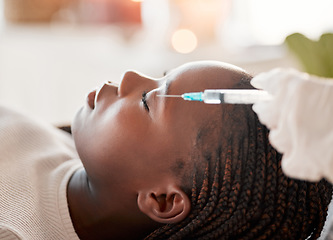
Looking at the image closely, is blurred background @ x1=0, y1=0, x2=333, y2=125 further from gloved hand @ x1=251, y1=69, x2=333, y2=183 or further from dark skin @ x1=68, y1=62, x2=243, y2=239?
gloved hand @ x1=251, y1=69, x2=333, y2=183

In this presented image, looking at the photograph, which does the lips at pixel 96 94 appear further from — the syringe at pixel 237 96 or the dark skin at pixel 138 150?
the syringe at pixel 237 96

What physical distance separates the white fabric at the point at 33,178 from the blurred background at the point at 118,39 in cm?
158

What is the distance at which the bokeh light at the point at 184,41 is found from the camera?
139 inches

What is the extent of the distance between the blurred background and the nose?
1918 millimetres

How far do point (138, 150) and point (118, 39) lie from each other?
258 cm

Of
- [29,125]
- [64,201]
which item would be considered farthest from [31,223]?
[29,125]

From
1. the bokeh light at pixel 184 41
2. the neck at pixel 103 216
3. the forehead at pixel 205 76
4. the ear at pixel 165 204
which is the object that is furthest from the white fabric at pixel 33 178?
the bokeh light at pixel 184 41

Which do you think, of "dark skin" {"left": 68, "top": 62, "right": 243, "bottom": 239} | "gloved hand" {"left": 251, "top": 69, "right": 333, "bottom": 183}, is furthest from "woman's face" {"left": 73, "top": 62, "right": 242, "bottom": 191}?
"gloved hand" {"left": 251, "top": 69, "right": 333, "bottom": 183}

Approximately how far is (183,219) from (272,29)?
2695 millimetres

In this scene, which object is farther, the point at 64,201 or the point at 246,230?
the point at 64,201

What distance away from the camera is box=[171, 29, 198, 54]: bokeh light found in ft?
11.6

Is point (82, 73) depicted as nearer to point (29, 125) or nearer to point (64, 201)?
point (29, 125)

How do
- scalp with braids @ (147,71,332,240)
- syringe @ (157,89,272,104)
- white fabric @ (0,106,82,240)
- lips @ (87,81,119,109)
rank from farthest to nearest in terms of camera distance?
lips @ (87,81,119,109)
white fabric @ (0,106,82,240)
scalp with braids @ (147,71,332,240)
syringe @ (157,89,272,104)

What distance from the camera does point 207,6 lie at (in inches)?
142
